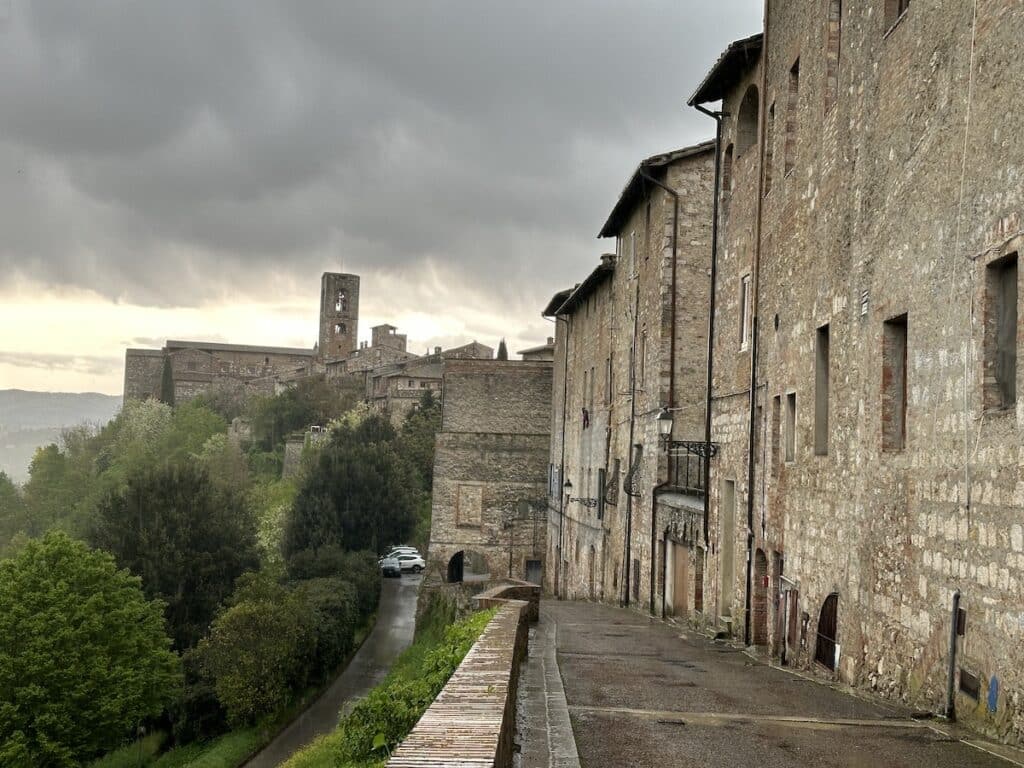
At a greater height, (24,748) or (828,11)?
(828,11)

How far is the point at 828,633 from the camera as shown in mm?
12492

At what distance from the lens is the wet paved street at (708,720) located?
7023mm

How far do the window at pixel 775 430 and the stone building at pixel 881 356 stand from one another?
36 millimetres

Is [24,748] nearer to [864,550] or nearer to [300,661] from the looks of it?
[300,661]

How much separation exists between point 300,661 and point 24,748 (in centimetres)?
748

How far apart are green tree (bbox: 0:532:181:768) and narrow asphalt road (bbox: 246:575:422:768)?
4.50 metres

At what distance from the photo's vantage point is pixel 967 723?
8.39 meters

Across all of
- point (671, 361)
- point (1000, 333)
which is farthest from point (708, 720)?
point (671, 361)

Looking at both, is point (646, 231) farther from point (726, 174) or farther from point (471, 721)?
point (471, 721)

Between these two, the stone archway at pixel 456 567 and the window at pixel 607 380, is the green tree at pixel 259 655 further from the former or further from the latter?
the stone archway at pixel 456 567

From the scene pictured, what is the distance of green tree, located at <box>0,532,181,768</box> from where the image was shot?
2767 centimetres

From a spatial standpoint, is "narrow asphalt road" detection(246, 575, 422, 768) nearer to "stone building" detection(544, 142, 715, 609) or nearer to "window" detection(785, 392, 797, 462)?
"stone building" detection(544, 142, 715, 609)

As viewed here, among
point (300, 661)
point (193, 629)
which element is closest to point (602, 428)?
point (300, 661)

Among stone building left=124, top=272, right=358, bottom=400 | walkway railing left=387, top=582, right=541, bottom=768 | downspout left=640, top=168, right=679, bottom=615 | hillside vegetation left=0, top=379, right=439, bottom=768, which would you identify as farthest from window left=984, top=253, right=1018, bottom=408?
stone building left=124, top=272, right=358, bottom=400
